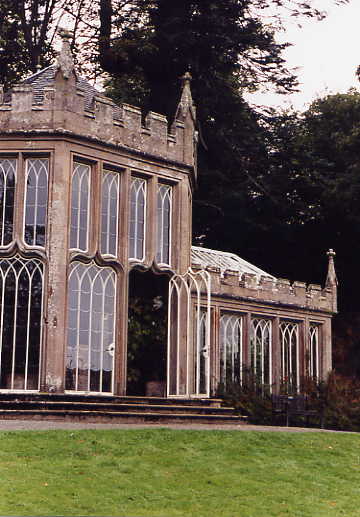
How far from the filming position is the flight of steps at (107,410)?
16984 mm

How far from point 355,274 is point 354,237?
1.54 meters

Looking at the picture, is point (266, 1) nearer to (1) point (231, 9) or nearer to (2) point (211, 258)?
(1) point (231, 9)

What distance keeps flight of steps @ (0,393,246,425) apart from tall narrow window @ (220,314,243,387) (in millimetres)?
6933

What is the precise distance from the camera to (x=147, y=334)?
21.0 m

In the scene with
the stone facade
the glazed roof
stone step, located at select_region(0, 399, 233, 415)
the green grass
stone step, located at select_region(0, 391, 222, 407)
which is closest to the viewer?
the green grass

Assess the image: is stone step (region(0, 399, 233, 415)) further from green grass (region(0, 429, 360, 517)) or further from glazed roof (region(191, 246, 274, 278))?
glazed roof (region(191, 246, 274, 278))

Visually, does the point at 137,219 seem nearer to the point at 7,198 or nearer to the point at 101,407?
the point at 7,198

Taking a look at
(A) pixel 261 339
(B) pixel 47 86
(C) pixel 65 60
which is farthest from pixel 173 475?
(A) pixel 261 339

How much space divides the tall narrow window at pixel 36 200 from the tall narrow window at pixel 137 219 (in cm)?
211

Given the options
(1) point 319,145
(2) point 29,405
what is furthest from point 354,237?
(2) point 29,405

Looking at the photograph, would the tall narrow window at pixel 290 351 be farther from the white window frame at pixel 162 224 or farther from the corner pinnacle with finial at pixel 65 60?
the corner pinnacle with finial at pixel 65 60

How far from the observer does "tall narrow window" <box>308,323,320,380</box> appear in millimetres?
28922

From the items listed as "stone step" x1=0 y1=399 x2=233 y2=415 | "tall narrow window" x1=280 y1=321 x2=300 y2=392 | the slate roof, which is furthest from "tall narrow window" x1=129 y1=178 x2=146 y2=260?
"tall narrow window" x1=280 y1=321 x2=300 y2=392

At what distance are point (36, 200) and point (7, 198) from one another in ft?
2.02
